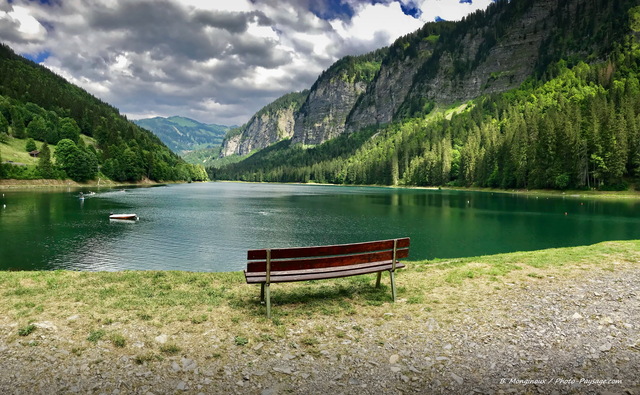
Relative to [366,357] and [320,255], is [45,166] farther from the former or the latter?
[366,357]

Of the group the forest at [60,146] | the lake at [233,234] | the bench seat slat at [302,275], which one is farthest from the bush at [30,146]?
the bench seat slat at [302,275]

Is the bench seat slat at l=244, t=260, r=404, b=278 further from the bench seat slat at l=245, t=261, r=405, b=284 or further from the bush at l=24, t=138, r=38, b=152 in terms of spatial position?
the bush at l=24, t=138, r=38, b=152

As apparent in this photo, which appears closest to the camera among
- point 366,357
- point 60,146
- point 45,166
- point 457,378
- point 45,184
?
point 457,378

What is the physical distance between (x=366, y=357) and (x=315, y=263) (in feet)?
11.3

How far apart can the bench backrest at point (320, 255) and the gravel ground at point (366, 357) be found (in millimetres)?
1659

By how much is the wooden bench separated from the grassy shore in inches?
38.2

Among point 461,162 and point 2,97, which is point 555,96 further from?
point 2,97

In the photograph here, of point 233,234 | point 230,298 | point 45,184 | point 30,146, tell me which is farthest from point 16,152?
point 230,298

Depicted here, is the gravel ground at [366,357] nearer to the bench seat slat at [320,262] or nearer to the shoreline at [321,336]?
the shoreline at [321,336]

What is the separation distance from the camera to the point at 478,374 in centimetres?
683

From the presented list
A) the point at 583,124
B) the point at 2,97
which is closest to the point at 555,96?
the point at 583,124

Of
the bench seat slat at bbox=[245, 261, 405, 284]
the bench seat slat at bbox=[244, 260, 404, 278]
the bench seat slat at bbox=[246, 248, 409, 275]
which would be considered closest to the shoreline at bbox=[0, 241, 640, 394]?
the bench seat slat at bbox=[245, 261, 405, 284]

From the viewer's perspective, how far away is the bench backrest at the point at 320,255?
995 cm

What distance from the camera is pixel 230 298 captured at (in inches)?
449
